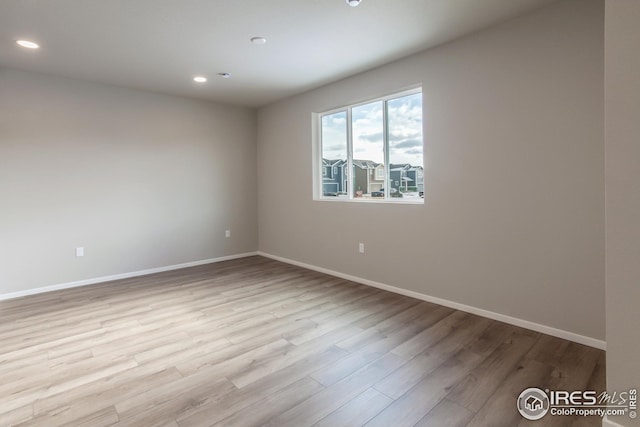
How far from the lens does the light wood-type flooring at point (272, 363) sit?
1.71 metres

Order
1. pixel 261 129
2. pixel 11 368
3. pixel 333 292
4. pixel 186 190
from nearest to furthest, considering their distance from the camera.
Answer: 1. pixel 11 368
2. pixel 333 292
3. pixel 186 190
4. pixel 261 129

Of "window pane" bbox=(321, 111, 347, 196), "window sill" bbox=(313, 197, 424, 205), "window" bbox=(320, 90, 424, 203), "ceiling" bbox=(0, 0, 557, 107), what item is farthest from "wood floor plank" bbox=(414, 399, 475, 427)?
"window pane" bbox=(321, 111, 347, 196)

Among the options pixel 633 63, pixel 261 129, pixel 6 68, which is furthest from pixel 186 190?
pixel 633 63

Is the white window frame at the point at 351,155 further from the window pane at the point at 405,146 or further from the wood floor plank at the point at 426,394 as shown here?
the wood floor plank at the point at 426,394

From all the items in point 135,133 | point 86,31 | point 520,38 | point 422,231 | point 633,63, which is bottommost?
point 422,231

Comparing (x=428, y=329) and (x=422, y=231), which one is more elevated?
(x=422, y=231)

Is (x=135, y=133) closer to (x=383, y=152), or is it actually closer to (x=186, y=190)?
(x=186, y=190)

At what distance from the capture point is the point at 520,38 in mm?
2631

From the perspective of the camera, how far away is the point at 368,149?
4098mm

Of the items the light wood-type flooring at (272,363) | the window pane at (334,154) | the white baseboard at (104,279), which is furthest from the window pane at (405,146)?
the white baseboard at (104,279)

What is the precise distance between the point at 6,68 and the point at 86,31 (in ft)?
5.67

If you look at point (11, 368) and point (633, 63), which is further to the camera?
point (11, 368)

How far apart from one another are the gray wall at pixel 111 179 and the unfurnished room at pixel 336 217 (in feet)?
0.09

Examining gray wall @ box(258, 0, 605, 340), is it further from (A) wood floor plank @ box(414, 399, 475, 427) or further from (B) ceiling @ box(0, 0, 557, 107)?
(A) wood floor plank @ box(414, 399, 475, 427)
